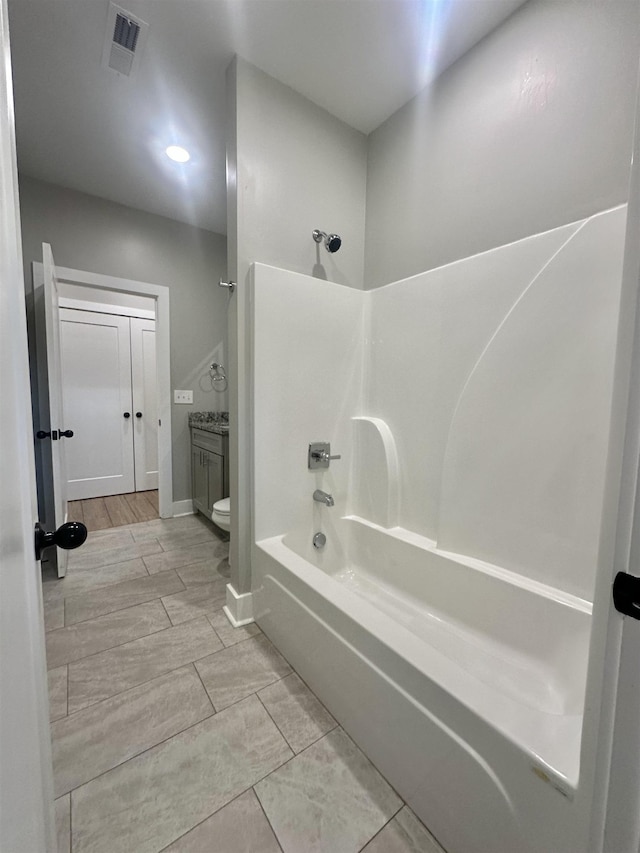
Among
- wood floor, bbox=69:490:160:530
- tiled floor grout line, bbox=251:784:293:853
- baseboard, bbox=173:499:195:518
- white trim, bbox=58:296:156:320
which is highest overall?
white trim, bbox=58:296:156:320

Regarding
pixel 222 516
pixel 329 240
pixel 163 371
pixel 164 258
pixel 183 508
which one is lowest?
pixel 183 508

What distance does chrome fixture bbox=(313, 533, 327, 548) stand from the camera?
1877 mm

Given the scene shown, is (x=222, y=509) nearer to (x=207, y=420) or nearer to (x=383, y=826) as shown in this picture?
(x=207, y=420)

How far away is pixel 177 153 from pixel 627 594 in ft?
9.93

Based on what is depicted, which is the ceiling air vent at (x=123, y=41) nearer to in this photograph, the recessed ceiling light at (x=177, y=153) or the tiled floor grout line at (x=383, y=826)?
the recessed ceiling light at (x=177, y=153)

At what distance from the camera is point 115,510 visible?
3.36 metres

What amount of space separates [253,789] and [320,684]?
354mm

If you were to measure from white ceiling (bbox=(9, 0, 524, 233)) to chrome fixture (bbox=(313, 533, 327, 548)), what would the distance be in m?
2.42

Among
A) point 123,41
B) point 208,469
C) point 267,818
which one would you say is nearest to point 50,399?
point 208,469

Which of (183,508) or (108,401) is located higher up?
(108,401)

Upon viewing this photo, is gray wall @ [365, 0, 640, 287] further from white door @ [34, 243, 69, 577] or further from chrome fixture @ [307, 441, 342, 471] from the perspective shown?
white door @ [34, 243, 69, 577]

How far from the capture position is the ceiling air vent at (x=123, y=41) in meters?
1.42

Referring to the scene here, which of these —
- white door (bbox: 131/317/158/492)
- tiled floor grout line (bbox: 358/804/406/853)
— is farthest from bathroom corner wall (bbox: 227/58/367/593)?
white door (bbox: 131/317/158/492)

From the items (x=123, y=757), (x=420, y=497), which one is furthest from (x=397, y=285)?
(x=123, y=757)
